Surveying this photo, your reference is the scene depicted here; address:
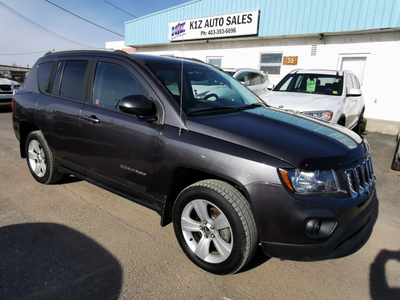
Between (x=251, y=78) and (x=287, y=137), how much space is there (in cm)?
730

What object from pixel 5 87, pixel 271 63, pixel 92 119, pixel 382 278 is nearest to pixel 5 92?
pixel 5 87

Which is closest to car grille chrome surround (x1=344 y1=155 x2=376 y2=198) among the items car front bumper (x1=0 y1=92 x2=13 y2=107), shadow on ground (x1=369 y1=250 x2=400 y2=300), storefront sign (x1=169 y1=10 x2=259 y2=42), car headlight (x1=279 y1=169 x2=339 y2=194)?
car headlight (x1=279 y1=169 x2=339 y2=194)

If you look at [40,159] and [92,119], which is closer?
[92,119]

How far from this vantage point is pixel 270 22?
12.1 meters

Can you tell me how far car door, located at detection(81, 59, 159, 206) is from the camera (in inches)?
104

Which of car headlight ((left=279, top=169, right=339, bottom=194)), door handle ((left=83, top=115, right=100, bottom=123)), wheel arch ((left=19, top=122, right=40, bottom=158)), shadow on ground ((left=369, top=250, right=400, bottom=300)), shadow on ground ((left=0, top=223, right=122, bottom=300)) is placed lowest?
shadow on ground ((left=0, top=223, right=122, bottom=300))

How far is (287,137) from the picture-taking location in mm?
2305

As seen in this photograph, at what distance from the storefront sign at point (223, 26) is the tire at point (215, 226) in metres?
11.2

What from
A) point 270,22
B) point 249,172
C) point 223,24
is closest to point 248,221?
point 249,172

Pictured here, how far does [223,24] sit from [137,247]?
1302 centimetres

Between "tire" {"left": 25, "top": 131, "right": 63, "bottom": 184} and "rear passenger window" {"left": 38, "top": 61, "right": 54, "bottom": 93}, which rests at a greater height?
"rear passenger window" {"left": 38, "top": 61, "right": 54, "bottom": 93}

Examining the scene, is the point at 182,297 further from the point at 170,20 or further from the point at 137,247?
the point at 170,20

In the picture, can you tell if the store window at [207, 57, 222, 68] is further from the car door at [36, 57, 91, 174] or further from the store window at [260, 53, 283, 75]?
the car door at [36, 57, 91, 174]

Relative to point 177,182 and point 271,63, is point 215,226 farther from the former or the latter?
point 271,63
